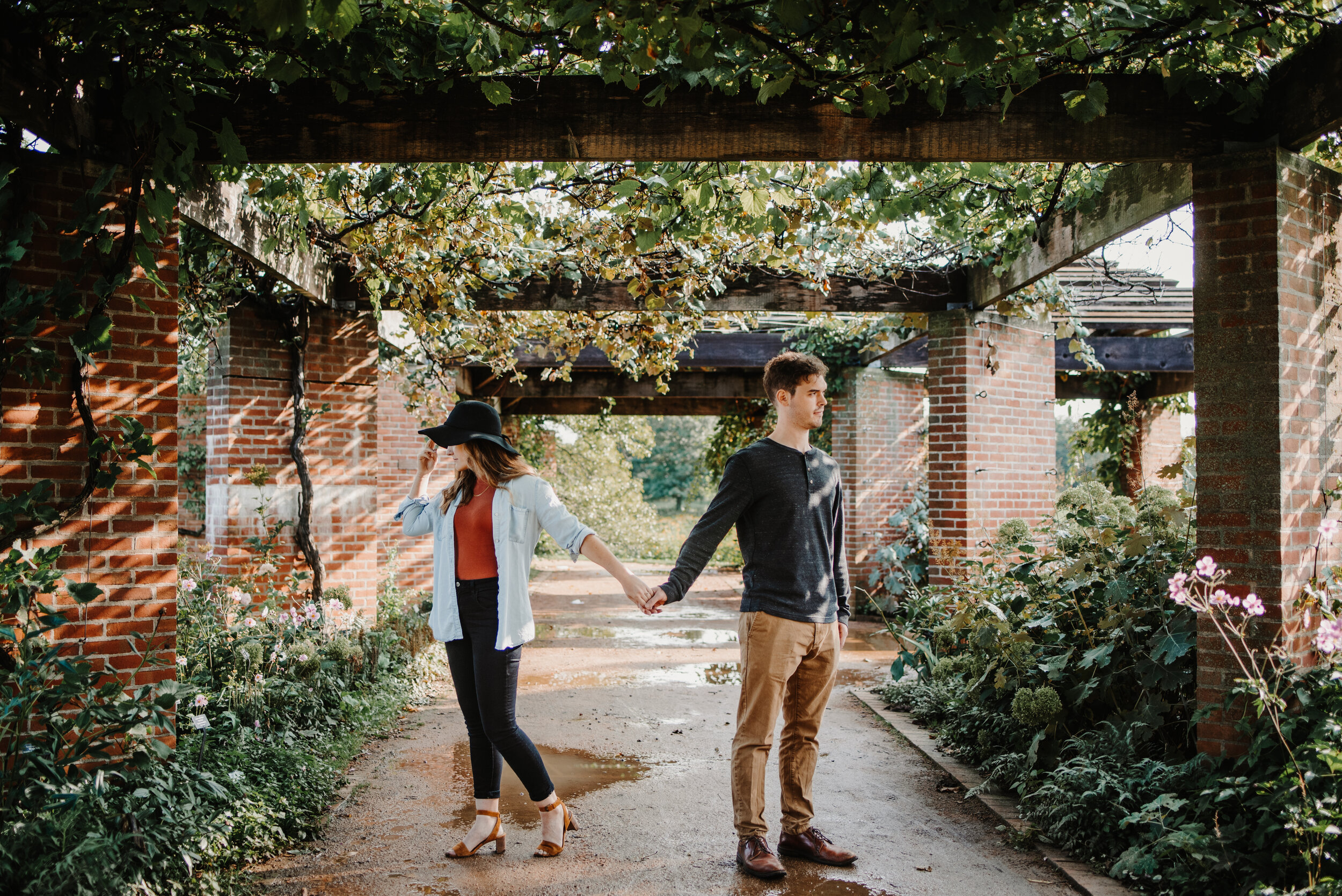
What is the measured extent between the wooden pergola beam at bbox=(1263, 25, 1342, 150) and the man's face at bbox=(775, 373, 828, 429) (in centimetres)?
211

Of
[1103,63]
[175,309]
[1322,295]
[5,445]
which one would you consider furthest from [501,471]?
[1322,295]

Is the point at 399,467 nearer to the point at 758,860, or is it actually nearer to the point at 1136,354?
the point at 758,860

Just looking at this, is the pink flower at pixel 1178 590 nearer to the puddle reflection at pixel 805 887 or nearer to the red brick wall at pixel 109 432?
the puddle reflection at pixel 805 887

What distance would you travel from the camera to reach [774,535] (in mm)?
3414

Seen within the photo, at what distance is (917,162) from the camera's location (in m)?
3.84

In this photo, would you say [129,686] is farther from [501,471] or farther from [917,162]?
[917,162]

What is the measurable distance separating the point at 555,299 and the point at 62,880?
5276mm

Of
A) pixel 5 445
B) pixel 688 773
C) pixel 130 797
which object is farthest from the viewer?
pixel 688 773

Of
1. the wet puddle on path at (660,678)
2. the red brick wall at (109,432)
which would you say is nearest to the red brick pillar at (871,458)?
the wet puddle on path at (660,678)

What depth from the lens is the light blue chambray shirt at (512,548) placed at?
3367mm

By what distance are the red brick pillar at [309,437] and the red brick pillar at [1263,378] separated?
5.89 m

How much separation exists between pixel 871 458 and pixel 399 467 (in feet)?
19.5

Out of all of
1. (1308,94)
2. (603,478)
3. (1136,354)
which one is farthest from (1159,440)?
(603,478)

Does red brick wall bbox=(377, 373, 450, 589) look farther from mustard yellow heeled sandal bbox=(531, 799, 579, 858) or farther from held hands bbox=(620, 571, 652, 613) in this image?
held hands bbox=(620, 571, 652, 613)
